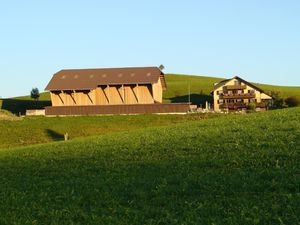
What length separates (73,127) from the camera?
6269 cm

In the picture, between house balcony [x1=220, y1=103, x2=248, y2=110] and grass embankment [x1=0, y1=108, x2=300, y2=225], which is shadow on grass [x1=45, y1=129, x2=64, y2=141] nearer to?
grass embankment [x1=0, y1=108, x2=300, y2=225]

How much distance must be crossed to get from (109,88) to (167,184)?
80913mm

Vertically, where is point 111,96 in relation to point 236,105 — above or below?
above

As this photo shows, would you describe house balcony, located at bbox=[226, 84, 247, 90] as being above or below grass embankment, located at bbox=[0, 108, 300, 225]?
above

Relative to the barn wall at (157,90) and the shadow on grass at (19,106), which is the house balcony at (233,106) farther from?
the shadow on grass at (19,106)

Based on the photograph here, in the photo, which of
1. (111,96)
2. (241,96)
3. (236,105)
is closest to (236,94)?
(241,96)

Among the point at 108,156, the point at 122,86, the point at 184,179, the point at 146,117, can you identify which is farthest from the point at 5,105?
the point at 184,179

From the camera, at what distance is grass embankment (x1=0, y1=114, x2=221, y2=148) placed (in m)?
53.4

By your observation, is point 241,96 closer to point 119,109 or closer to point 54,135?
point 119,109

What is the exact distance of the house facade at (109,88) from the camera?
9294 cm

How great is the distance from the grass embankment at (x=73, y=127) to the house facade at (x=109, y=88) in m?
16.7

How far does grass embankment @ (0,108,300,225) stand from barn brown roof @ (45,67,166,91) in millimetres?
69280

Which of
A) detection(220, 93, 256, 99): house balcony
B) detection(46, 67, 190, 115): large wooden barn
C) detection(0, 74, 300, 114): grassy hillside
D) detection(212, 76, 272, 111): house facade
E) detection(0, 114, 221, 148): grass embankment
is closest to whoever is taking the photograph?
detection(0, 114, 221, 148): grass embankment

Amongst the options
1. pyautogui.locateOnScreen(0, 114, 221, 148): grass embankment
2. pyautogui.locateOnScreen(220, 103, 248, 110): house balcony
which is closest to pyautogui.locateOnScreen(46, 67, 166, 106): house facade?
pyautogui.locateOnScreen(0, 114, 221, 148): grass embankment
